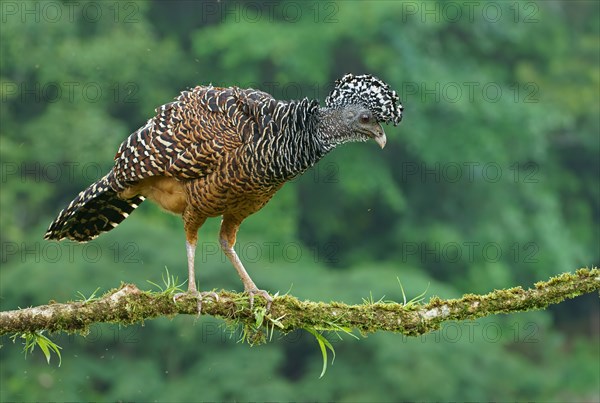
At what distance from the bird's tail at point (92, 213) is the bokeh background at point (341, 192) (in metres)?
13.6

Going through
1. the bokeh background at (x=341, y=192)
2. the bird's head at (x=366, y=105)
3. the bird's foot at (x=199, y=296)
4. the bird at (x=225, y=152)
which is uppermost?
the bird's head at (x=366, y=105)

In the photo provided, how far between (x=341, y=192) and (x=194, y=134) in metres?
23.2

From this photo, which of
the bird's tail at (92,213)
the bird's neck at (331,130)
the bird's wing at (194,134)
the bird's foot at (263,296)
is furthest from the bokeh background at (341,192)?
the bird's foot at (263,296)

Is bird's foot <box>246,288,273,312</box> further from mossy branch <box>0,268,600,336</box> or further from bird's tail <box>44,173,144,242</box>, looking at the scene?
bird's tail <box>44,173,144,242</box>

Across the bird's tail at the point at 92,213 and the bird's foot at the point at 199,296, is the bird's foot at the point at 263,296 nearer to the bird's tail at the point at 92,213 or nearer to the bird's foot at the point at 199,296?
the bird's foot at the point at 199,296

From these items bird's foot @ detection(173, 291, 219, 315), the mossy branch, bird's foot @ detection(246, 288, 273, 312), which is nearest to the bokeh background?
bird's foot @ detection(246, 288, 273, 312)

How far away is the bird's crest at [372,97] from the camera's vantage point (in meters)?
6.31

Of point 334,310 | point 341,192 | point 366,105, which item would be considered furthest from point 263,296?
point 341,192

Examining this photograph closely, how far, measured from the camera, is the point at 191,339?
22.2 m

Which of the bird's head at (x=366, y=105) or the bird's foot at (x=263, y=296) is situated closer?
the bird's foot at (x=263, y=296)

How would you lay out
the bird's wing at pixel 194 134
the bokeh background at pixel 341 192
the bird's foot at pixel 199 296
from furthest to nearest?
1. the bokeh background at pixel 341 192
2. the bird's wing at pixel 194 134
3. the bird's foot at pixel 199 296

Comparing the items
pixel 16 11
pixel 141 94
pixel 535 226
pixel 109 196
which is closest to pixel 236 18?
pixel 141 94

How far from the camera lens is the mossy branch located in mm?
5484

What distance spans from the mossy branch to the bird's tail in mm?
1548
